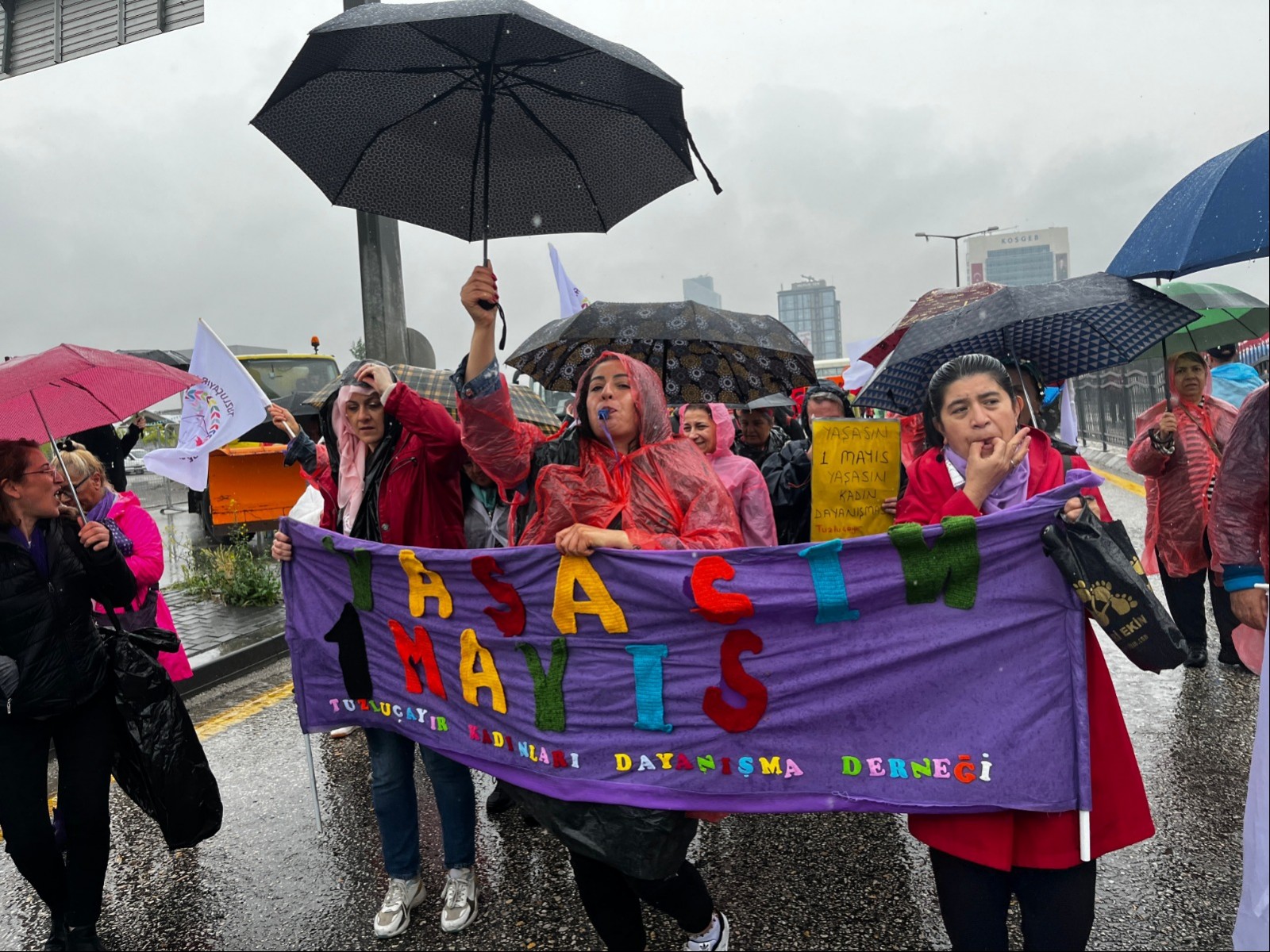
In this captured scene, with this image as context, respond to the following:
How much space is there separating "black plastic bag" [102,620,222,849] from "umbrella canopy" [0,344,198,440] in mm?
773

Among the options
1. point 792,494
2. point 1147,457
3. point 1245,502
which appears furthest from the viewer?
point 1147,457

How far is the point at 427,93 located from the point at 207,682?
15.2ft

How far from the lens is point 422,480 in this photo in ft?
10.7

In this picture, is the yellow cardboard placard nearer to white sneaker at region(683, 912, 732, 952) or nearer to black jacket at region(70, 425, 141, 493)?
white sneaker at region(683, 912, 732, 952)

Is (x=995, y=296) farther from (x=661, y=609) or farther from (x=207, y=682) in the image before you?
(x=207, y=682)

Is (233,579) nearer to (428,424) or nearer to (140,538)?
(140,538)

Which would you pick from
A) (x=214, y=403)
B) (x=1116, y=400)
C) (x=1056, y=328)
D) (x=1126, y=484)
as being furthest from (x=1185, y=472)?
(x=1116, y=400)

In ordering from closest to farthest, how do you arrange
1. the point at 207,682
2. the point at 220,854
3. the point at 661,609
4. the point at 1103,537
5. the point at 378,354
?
the point at 1103,537 → the point at 661,609 → the point at 220,854 → the point at 207,682 → the point at 378,354

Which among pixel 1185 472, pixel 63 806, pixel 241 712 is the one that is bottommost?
pixel 241 712

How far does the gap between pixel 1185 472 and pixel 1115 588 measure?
3749 millimetres

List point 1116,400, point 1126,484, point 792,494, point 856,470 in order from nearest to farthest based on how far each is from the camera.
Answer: point 856,470 → point 792,494 → point 1126,484 → point 1116,400

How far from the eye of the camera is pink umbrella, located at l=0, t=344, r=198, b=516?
3066mm

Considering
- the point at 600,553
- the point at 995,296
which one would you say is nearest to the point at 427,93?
the point at 600,553

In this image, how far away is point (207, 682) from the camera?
604 centimetres
